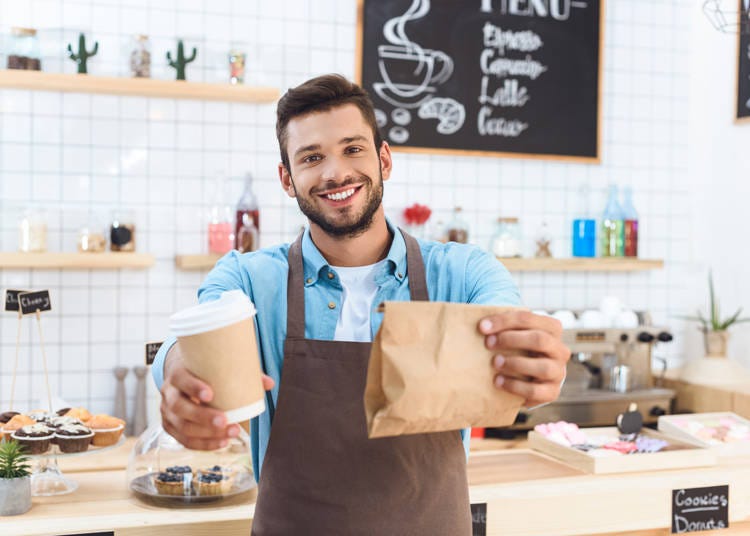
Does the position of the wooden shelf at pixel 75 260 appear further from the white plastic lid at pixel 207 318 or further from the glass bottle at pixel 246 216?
the white plastic lid at pixel 207 318

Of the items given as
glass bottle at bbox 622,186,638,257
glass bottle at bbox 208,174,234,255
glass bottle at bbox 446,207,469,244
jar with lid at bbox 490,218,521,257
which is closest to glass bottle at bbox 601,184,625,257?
glass bottle at bbox 622,186,638,257

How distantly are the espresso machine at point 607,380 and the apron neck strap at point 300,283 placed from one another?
1.85 meters

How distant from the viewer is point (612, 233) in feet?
13.1

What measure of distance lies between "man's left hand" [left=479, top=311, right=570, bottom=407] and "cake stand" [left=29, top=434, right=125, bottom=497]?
147cm

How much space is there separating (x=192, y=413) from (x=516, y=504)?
1.37m

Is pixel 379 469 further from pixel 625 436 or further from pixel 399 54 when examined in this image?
pixel 399 54

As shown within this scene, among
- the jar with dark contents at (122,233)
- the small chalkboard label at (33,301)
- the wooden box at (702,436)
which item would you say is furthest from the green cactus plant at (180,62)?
the wooden box at (702,436)

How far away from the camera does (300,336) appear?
1.67m

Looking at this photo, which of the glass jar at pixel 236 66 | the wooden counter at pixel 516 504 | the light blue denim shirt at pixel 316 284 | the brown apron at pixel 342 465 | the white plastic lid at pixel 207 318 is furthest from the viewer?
the glass jar at pixel 236 66

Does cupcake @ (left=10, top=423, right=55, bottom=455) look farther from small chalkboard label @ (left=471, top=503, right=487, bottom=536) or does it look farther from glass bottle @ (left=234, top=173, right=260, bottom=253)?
glass bottle @ (left=234, top=173, right=260, bottom=253)

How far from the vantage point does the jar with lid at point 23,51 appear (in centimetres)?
317

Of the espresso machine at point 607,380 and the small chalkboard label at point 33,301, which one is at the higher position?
the small chalkboard label at point 33,301

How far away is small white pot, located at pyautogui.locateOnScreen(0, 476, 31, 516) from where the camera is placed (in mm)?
2074

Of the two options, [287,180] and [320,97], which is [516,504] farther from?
[320,97]
